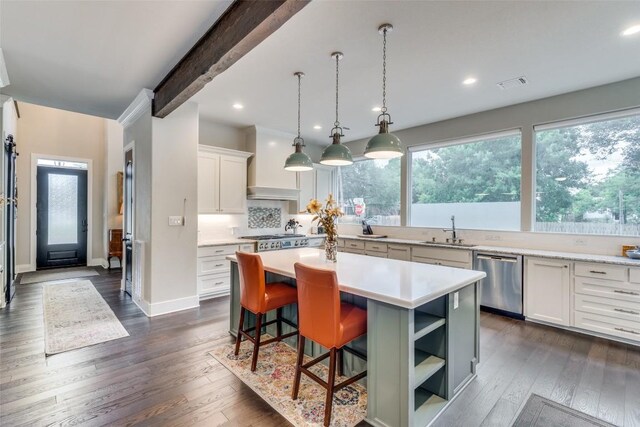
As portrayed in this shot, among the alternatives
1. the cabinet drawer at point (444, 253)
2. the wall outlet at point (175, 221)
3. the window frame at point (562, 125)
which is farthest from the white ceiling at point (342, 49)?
the cabinet drawer at point (444, 253)

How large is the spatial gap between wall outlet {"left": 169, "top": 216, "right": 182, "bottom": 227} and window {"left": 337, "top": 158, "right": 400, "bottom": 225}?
333cm

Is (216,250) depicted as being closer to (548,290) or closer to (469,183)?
(469,183)

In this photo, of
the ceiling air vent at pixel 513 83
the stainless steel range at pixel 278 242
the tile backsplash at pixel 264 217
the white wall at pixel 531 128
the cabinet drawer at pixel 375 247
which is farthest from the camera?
the tile backsplash at pixel 264 217

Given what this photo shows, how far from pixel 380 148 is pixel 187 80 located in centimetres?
196

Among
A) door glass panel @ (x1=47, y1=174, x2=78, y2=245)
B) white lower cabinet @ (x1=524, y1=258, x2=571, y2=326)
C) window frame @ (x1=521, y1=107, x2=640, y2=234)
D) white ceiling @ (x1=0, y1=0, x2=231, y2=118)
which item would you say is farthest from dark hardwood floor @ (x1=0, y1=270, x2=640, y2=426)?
door glass panel @ (x1=47, y1=174, x2=78, y2=245)

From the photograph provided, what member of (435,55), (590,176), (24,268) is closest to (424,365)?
(435,55)

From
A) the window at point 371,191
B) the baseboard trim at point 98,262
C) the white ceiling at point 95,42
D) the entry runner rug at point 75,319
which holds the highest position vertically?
the white ceiling at point 95,42

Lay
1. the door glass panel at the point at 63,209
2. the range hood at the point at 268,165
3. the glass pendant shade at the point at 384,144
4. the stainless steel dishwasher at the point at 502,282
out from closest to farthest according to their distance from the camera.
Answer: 1. the glass pendant shade at the point at 384,144
2. the stainless steel dishwasher at the point at 502,282
3. the range hood at the point at 268,165
4. the door glass panel at the point at 63,209

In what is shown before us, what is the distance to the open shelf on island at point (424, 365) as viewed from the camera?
6.16 ft

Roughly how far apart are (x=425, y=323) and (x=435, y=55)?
244 cm

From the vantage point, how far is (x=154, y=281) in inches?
151

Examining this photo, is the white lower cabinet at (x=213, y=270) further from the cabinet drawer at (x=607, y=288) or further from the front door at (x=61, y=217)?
the front door at (x=61, y=217)

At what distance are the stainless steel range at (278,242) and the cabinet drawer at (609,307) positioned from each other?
3.98 metres

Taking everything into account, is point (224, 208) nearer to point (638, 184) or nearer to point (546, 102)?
point (546, 102)
